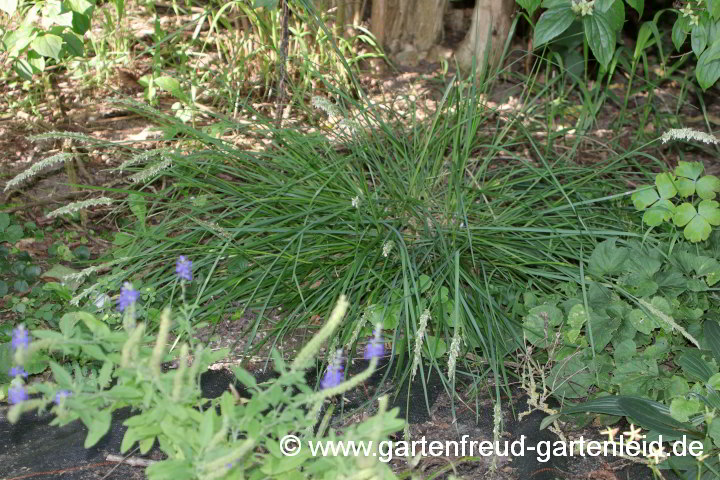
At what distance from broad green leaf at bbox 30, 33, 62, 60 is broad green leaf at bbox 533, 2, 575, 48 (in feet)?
6.15

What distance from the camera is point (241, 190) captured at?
291 cm

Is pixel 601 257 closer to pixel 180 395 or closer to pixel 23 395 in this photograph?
pixel 180 395

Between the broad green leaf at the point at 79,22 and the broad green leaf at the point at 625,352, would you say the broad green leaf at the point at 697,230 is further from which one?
the broad green leaf at the point at 79,22

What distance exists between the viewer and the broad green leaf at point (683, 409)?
2012 millimetres

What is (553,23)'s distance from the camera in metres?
2.69

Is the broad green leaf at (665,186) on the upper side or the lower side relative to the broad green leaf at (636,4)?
lower

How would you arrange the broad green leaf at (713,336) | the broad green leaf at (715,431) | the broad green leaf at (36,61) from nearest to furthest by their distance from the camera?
the broad green leaf at (715,431), the broad green leaf at (713,336), the broad green leaf at (36,61)

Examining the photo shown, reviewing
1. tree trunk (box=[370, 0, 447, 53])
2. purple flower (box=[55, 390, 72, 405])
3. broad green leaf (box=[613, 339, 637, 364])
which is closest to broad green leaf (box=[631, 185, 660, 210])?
broad green leaf (box=[613, 339, 637, 364])

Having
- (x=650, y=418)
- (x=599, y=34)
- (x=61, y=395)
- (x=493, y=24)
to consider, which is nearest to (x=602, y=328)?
(x=650, y=418)

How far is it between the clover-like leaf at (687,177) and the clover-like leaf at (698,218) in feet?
0.32

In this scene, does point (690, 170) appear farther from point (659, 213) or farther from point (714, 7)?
point (714, 7)

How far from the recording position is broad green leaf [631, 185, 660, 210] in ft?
8.79

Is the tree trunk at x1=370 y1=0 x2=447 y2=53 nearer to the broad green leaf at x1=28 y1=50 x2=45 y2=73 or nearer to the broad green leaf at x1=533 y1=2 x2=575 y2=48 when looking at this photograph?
the broad green leaf at x1=533 y1=2 x2=575 y2=48

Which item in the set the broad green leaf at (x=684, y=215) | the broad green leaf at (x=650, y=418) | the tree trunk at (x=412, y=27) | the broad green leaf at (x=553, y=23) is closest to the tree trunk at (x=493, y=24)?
the tree trunk at (x=412, y=27)
